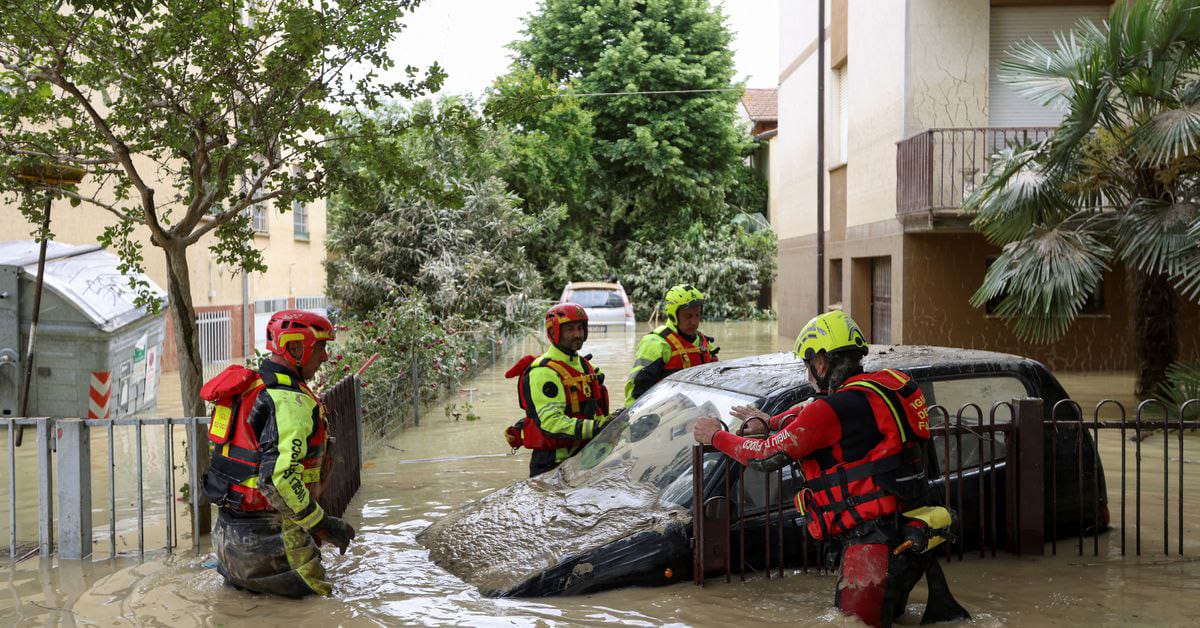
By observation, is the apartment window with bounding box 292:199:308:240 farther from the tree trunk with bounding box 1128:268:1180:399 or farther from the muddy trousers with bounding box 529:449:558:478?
the muddy trousers with bounding box 529:449:558:478

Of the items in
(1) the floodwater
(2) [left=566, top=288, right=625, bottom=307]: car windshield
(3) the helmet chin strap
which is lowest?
(1) the floodwater

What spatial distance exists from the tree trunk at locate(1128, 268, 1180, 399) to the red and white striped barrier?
11.2m

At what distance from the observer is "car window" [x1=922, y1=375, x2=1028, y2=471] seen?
5.73m

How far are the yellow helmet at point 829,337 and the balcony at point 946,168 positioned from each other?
11.2m

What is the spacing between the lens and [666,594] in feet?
16.7

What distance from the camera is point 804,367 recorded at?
5.84 m

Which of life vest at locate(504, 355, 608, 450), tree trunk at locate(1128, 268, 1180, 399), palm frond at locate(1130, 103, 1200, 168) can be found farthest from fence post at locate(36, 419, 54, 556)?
tree trunk at locate(1128, 268, 1180, 399)

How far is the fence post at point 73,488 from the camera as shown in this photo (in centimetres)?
617

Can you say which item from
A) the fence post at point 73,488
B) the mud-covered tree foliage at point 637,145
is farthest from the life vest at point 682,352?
the mud-covered tree foliage at point 637,145

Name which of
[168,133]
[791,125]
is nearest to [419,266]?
[791,125]

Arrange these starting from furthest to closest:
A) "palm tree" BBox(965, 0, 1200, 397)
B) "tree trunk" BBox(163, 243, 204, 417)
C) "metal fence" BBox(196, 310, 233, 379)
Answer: "metal fence" BBox(196, 310, 233, 379) → "palm tree" BBox(965, 0, 1200, 397) → "tree trunk" BBox(163, 243, 204, 417)

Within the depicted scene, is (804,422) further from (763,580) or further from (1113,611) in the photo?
(1113,611)

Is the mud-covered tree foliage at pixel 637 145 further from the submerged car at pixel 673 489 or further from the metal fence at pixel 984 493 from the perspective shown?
the metal fence at pixel 984 493

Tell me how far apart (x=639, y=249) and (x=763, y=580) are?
31245 mm
